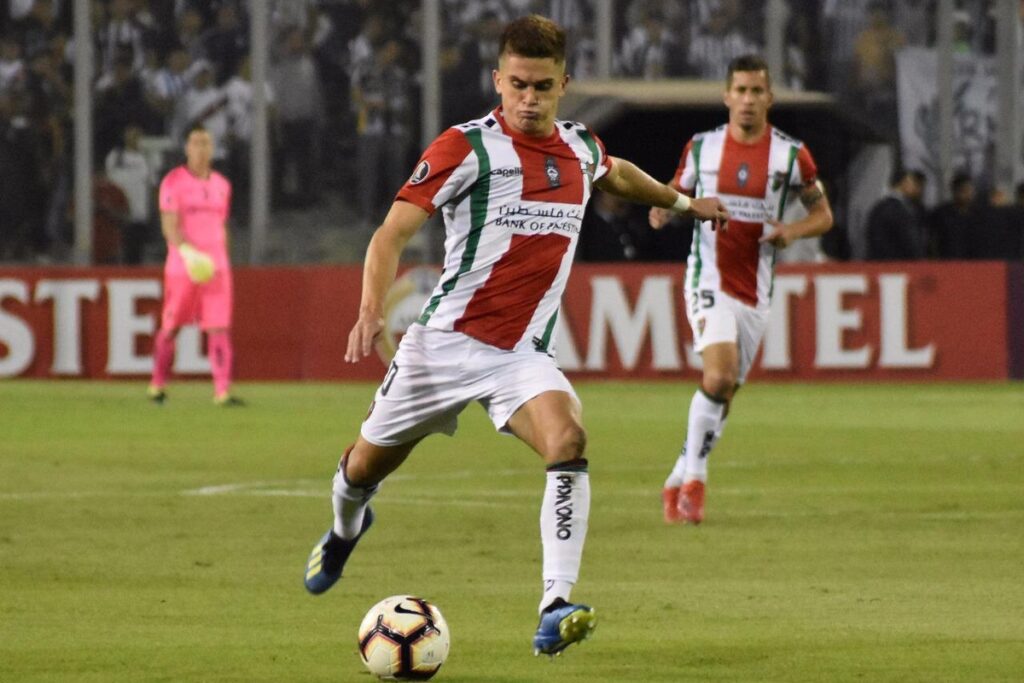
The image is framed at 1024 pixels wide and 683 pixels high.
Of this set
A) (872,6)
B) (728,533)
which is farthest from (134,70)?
(728,533)

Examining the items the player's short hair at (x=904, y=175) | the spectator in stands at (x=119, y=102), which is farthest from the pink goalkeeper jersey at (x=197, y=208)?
the player's short hair at (x=904, y=175)

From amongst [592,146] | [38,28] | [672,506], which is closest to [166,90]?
[38,28]

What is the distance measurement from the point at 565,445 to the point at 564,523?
0.25 metres

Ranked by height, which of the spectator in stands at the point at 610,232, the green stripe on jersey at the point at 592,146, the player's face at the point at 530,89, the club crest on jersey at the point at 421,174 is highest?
the player's face at the point at 530,89

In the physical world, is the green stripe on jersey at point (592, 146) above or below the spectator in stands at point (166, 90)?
above

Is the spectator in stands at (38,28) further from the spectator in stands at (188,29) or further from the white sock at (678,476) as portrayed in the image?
the white sock at (678,476)

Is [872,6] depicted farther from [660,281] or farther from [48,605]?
[48,605]

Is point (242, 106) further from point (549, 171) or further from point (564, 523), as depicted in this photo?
point (564, 523)

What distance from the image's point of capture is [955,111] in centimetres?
2717

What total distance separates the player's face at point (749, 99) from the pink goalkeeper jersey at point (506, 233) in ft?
14.0

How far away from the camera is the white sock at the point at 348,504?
817 centimetres

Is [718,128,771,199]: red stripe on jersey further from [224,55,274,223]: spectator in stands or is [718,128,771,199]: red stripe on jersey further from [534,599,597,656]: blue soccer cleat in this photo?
[224,55,274,223]: spectator in stands

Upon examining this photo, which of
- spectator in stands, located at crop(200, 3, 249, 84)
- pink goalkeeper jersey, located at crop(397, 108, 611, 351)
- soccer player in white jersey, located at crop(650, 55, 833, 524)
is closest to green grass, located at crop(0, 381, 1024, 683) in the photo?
soccer player in white jersey, located at crop(650, 55, 833, 524)

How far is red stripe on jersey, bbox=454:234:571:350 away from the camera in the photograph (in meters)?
7.68
